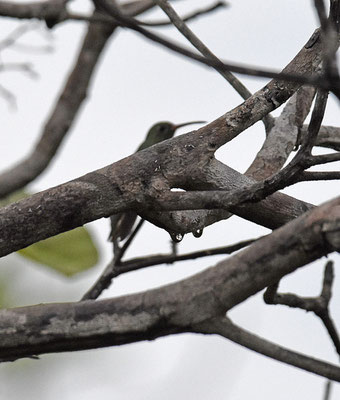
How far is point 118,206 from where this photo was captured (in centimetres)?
154

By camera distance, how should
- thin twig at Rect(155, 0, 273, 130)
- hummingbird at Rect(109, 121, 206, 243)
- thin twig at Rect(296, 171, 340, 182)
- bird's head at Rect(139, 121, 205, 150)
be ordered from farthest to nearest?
bird's head at Rect(139, 121, 205, 150) → hummingbird at Rect(109, 121, 206, 243) → thin twig at Rect(155, 0, 273, 130) → thin twig at Rect(296, 171, 340, 182)

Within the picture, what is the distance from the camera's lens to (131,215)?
267 cm

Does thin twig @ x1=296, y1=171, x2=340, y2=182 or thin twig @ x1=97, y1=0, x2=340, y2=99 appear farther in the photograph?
thin twig @ x1=296, y1=171, x2=340, y2=182

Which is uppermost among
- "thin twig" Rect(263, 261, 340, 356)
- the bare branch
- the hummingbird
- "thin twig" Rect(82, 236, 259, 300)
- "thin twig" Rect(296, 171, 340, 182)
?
the hummingbird

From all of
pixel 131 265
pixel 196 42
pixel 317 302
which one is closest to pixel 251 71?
pixel 317 302

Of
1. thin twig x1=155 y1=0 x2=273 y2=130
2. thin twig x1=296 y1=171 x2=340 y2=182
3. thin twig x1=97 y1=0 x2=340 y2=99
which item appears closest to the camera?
thin twig x1=97 y1=0 x2=340 y2=99

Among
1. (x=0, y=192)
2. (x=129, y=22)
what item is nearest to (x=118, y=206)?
(x=129, y=22)

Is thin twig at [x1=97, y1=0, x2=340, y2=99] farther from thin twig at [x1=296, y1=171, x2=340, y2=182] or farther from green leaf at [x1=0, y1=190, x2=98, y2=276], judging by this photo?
green leaf at [x1=0, y1=190, x2=98, y2=276]

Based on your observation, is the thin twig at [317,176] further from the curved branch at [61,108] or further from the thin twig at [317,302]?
the curved branch at [61,108]

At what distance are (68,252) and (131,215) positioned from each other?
26 cm

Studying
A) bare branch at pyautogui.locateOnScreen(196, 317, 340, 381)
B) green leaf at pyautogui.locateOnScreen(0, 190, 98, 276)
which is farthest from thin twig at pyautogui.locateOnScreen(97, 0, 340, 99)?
green leaf at pyautogui.locateOnScreen(0, 190, 98, 276)

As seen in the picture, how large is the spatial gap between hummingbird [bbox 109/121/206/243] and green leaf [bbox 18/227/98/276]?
80 millimetres

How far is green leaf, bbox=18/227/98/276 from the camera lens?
242cm

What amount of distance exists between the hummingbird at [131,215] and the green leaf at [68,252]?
0.08 metres
